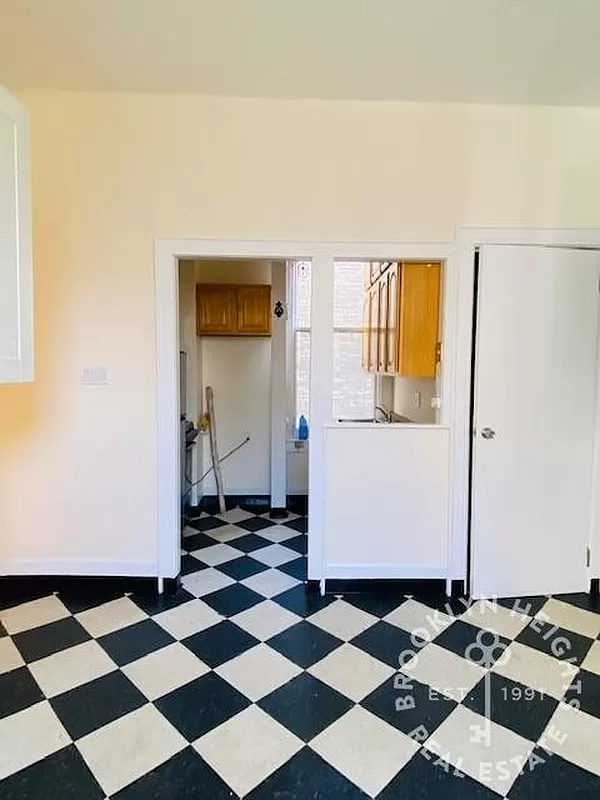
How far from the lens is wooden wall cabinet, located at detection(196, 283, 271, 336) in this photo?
13.7 feet

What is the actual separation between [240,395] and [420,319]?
2.15 m

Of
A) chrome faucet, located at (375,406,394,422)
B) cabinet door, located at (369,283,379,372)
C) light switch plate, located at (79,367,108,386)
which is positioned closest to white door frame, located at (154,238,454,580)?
light switch plate, located at (79,367,108,386)

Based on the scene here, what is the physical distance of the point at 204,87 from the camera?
7.95 ft

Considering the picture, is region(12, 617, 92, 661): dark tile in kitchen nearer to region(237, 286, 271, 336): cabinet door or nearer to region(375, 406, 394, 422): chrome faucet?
region(375, 406, 394, 422): chrome faucet

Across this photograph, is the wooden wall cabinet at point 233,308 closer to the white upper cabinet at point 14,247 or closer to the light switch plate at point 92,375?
the light switch plate at point 92,375

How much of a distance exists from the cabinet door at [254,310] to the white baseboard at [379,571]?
2.28 meters

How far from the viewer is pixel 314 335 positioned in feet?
8.64

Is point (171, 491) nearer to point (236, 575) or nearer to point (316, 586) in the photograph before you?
point (236, 575)

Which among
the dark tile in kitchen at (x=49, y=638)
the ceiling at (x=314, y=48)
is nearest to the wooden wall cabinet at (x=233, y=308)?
the ceiling at (x=314, y=48)

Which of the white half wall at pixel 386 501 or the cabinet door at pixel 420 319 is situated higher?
the cabinet door at pixel 420 319

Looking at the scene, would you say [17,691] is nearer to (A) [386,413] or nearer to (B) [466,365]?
(B) [466,365]

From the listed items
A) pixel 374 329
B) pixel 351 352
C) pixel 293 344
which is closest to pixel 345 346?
pixel 351 352

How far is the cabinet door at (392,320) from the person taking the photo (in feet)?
9.59

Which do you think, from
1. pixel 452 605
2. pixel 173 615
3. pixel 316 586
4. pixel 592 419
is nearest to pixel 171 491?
pixel 173 615
